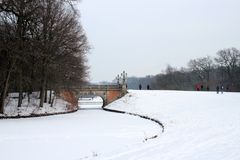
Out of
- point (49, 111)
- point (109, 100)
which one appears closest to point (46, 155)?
point (49, 111)

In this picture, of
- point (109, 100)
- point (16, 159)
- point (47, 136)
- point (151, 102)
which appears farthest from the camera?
point (109, 100)

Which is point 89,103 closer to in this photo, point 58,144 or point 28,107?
point 28,107

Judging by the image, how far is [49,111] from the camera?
42.8m

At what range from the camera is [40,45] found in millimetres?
35688

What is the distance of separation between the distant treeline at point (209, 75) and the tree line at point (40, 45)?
39034 millimetres

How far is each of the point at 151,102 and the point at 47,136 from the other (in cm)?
2816

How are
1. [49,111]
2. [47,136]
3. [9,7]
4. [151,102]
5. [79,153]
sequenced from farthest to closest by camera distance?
[151,102] < [49,111] < [9,7] < [47,136] < [79,153]

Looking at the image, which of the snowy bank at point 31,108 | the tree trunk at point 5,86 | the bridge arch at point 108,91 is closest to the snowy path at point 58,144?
the tree trunk at point 5,86

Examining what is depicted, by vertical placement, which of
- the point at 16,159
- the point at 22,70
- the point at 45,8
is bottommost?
the point at 16,159

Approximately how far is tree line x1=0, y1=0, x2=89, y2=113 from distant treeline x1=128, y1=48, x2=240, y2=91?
128 feet

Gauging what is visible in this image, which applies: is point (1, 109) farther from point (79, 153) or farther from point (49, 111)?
point (79, 153)

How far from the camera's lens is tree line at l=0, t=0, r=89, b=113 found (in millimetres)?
32844

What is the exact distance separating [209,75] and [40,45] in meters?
71.9

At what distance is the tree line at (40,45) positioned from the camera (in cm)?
3284
